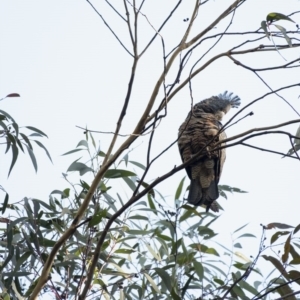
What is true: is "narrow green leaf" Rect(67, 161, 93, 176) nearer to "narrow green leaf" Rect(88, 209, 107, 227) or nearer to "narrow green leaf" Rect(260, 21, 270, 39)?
"narrow green leaf" Rect(88, 209, 107, 227)

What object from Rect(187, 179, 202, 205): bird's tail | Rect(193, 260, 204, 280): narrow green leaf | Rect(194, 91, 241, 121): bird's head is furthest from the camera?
Rect(194, 91, 241, 121): bird's head

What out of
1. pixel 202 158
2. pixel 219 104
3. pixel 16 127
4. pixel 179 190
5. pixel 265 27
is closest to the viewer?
pixel 265 27

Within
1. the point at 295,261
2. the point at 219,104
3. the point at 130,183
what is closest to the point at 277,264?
the point at 295,261

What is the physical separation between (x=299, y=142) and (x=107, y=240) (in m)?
0.77

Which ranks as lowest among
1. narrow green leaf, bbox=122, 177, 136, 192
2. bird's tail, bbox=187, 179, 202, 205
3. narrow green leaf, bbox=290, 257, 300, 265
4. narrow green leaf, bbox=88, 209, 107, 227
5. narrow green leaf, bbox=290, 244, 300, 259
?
narrow green leaf, bbox=290, 257, 300, 265

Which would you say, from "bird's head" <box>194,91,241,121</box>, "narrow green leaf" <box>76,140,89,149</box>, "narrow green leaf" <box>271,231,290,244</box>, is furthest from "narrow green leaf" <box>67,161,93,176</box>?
"bird's head" <box>194,91,241,121</box>

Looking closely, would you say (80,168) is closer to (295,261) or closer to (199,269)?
(199,269)

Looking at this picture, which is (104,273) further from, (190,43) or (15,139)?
(190,43)

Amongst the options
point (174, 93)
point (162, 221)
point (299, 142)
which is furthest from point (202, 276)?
point (174, 93)

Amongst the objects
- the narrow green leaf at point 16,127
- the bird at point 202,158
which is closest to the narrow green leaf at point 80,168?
the narrow green leaf at point 16,127

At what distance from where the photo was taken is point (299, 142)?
263 cm

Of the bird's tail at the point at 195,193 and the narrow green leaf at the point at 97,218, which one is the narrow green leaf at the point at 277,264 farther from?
the bird's tail at the point at 195,193

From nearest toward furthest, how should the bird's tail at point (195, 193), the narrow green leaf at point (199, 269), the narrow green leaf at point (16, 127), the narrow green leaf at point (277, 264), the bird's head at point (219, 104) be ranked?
the narrow green leaf at point (277, 264), the narrow green leaf at point (199, 269), the narrow green leaf at point (16, 127), the bird's tail at point (195, 193), the bird's head at point (219, 104)

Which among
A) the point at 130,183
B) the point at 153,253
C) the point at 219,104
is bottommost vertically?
the point at 153,253
